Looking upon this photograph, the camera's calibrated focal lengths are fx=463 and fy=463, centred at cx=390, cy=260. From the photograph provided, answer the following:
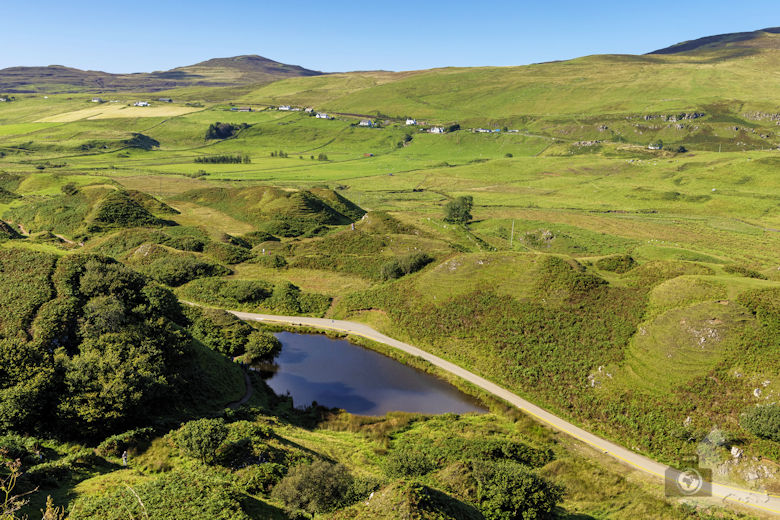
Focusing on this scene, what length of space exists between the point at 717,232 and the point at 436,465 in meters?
119

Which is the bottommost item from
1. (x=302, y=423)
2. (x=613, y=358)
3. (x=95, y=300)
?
(x=302, y=423)

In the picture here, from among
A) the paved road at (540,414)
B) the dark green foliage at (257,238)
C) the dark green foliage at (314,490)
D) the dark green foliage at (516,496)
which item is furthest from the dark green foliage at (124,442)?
the dark green foliage at (257,238)

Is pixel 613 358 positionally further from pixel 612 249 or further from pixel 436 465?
pixel 612 249

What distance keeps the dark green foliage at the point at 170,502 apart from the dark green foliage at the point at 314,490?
354 cm

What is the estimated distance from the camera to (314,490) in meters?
27.3

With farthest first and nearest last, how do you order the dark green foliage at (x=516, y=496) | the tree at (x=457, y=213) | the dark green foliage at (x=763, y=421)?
the tree at (x=457, y=213) → the dark green foliage at (x=763, y=421) → the dark green foliage at (x=516, y=496)

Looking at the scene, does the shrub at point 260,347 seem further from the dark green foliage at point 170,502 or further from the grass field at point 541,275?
the dark green foliage at point 170,502

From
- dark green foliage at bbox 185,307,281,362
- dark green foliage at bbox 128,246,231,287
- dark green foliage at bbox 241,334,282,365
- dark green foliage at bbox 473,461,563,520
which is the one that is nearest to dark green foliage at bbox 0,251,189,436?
dark green foliage at bbox 185,307,281,362

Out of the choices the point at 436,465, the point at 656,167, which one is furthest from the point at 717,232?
the point at 436,465

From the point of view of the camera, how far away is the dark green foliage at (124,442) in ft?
108

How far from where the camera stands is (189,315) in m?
63.1

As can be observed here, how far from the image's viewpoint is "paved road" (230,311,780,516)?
1368 inches

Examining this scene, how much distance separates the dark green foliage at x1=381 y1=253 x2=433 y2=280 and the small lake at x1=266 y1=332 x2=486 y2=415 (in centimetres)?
1850

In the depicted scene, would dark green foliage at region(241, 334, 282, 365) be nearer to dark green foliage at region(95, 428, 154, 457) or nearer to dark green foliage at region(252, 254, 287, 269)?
dark green foliage at region(95, 428, 154, 457)
